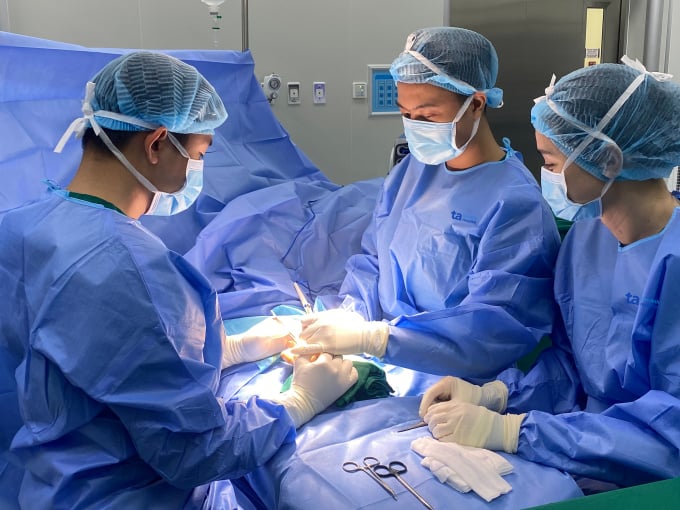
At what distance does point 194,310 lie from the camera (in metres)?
1.45

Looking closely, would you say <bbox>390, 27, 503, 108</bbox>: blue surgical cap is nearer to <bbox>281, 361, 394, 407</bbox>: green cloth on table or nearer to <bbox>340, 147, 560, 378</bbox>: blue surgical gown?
<bbox>340, 147, 560, 378</bbox>: blue surgical gown

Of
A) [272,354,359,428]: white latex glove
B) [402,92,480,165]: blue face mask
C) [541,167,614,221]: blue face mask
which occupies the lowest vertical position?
[272,354,359,428]: white latex glove

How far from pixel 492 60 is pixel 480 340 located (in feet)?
2.49

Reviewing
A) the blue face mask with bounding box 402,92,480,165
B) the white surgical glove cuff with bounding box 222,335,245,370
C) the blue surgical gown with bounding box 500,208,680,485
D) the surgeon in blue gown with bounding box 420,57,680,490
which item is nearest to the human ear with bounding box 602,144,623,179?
the surgeon in blue gown with bounding box 420,57,680,490

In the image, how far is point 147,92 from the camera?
144 cm

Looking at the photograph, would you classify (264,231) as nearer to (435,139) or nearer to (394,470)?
(435,139)

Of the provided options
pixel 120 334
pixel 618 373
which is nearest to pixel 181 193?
pixel 120 334

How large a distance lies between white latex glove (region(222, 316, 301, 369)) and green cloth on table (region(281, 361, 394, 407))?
0.14 meters

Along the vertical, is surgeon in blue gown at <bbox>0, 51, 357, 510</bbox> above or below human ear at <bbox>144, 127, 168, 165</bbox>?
below

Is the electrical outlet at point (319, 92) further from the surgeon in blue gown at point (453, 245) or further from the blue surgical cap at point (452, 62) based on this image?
the blue surgical cap at point (452, 62)

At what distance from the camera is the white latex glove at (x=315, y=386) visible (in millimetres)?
1580

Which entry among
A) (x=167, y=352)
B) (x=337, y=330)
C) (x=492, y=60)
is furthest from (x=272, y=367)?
(x=492, y=60)

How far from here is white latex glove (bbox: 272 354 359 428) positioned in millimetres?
1580

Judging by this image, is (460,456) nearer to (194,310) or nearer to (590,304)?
(590,304)
